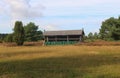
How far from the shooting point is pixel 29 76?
15.0m

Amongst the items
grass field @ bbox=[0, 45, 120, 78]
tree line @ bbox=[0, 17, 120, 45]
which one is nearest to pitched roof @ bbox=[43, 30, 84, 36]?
tree line @ bbox=[0, 17, 120, 45]

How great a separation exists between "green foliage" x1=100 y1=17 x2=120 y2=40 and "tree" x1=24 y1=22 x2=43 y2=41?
2290cm

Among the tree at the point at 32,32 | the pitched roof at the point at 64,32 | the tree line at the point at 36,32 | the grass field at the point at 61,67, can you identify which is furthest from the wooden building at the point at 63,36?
the grass field at the point at 61,67

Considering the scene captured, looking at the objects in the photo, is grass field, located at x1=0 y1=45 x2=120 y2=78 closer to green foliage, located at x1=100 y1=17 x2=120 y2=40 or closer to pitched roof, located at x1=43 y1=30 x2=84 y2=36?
green foliage, located at x1=100 y1=17 x2=120 y2=40

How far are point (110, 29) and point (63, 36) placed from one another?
45.3ft

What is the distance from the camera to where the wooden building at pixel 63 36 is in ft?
309

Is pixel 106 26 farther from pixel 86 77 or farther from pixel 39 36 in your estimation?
pixel 86 77

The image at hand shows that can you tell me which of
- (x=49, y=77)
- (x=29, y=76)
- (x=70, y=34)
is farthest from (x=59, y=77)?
(x=70, y=34)

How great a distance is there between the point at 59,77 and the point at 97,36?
99.0 m

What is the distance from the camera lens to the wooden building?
309 ft

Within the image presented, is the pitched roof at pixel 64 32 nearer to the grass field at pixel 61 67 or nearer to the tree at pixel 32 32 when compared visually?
the tree at pixel 32 32

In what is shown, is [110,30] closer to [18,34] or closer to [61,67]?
[18,34]

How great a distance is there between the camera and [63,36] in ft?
317

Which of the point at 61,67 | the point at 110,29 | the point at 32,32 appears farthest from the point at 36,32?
the point at 61,67
